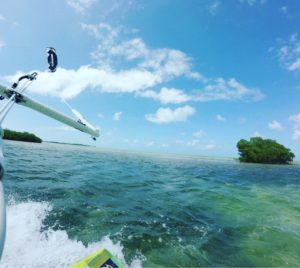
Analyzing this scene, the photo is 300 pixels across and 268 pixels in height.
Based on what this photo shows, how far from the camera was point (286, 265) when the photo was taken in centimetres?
658

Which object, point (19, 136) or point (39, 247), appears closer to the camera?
point (39, 247)

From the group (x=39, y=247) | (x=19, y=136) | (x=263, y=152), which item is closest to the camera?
(x=39, y=247)

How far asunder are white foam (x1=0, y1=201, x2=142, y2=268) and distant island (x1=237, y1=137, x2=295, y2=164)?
7340 cm

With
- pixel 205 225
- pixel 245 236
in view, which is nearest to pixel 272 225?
pixel 245 236

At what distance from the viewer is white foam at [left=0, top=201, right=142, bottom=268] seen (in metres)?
5.40

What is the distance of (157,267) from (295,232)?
6545 millimetres

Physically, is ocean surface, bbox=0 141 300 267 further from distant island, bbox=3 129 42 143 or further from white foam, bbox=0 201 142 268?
distant island, bbox=3 129 42 143

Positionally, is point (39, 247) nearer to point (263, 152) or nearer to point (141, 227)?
point (141, 227)

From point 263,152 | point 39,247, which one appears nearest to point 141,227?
point 39,247

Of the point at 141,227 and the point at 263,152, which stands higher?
the point at 263,152

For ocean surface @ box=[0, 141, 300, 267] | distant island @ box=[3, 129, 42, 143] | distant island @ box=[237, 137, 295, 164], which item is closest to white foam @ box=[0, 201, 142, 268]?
ocean surface @ box=[0, 141, 300, 267]

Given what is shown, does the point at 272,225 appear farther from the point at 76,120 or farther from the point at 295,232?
the point at 76,120

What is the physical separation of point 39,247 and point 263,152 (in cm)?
7751

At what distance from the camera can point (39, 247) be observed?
6.05 m
